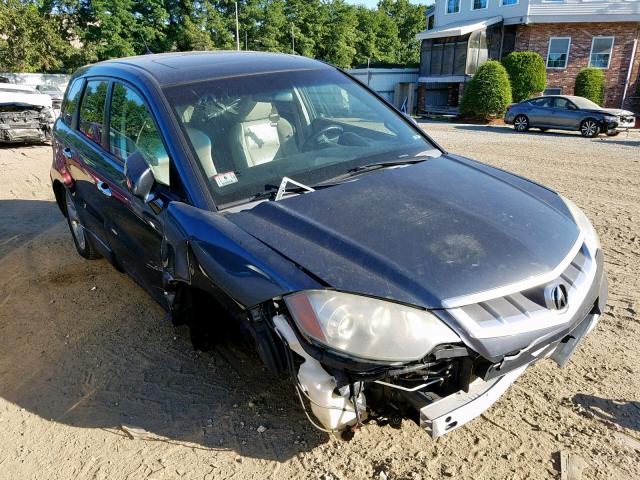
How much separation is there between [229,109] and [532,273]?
1890 mm

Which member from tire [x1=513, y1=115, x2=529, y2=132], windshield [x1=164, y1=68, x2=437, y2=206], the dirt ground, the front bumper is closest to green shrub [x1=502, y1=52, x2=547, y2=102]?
tire [x1=513, y1=115, x2=529, y2=132]

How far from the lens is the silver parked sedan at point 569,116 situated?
15.3m

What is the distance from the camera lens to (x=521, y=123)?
701 inches

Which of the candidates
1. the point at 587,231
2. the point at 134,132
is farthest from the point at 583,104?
the point at 134,132

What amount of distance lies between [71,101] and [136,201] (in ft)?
7.20

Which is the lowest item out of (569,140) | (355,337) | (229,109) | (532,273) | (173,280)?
(569,140)

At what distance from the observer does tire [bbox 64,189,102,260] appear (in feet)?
15.0

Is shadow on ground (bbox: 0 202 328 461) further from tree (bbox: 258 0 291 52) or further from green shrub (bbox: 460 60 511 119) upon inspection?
tree (bbox: 258 0 291 52)

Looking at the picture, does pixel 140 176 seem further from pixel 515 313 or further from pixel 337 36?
pixel 337 36

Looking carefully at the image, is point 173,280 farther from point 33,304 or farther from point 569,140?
point 569,140

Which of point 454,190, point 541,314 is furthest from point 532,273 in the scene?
point 454,190

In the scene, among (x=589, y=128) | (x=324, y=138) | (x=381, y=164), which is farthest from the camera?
(x=589, y=128)

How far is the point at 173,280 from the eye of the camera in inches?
103

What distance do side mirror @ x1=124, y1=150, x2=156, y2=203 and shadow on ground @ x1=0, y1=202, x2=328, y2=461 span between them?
752 mm
